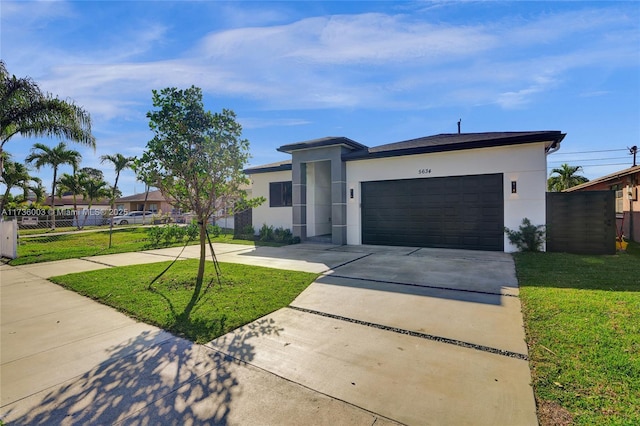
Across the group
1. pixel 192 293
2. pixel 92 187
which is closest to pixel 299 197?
pixel 192 293

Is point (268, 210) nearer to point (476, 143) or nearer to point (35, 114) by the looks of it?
point (35, 114)

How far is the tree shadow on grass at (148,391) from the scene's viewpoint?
7.60 feet

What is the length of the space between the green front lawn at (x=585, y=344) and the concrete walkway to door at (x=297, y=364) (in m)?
0.19

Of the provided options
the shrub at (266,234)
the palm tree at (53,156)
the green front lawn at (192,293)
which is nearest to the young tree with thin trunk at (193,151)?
the green front lawn at (192,293)

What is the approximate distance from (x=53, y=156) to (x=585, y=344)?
29425 mm

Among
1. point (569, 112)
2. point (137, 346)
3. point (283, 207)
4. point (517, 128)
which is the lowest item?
point (137, 346)

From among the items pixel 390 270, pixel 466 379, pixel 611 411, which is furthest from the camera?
pixel 390 270

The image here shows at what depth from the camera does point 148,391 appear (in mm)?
2645

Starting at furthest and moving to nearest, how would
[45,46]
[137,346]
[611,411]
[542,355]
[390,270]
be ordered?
[45,46] < [390,270] < [137,346] < [542,355] < [611,411]

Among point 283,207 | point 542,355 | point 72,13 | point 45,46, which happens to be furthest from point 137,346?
point 283,207

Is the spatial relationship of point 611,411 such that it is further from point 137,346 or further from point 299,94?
point 299,94

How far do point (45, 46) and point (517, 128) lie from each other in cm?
1643

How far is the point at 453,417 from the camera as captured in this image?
225cm

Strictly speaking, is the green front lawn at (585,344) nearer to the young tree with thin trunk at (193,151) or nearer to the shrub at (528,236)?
the shrub at (528,236)
